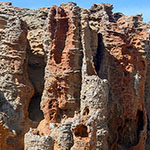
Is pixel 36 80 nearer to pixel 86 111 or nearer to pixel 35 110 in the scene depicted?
pixel 35 110

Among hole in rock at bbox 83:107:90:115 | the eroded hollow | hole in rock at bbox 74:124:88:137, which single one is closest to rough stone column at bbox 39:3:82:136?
the eroded hollow

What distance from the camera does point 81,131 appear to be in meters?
8.75

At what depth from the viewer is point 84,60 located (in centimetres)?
1166

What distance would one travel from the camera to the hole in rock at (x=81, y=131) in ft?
28.5

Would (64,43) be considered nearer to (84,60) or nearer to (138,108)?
(84,60)

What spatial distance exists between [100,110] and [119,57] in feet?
11.0

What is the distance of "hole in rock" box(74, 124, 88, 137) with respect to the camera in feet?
28.5

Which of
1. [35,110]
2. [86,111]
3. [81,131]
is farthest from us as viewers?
[35,110]

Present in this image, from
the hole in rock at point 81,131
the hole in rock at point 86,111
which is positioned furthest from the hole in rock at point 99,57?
the hole in rock at point 81,131

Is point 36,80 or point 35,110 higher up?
point 36,80

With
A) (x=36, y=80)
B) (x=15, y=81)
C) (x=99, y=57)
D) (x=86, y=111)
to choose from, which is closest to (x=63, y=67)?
(x=99, y=57)

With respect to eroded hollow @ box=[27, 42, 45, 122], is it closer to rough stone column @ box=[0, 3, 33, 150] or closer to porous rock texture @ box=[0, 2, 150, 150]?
porous rock texture @ box=[0, 2, 150, 150]

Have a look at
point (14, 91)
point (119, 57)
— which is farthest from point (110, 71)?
→ point (14, 91)

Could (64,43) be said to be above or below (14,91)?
above
